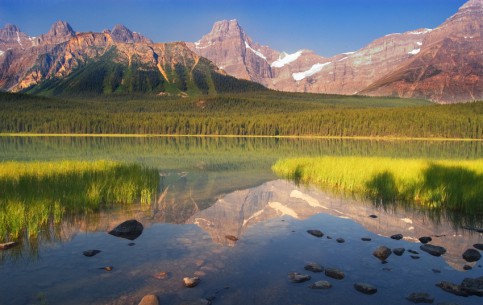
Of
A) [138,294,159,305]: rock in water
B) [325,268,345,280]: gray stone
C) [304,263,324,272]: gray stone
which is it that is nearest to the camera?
[138,294,159,305]: rock in water

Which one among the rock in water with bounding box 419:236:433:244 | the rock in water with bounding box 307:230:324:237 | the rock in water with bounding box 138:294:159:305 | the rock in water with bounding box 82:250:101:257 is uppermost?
the rock in water with bounding box 138:294:159:305

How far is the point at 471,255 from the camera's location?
15812 millimetres

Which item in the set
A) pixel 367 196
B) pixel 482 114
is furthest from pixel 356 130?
pixel 367 196

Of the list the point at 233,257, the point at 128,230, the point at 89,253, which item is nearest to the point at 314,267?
the point at 233,257

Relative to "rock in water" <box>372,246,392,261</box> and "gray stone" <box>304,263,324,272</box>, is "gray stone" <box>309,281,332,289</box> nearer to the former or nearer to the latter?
"gray stone" <box>304,263,324,272</box>

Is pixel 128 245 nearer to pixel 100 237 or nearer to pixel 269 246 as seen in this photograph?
pixel 100 237

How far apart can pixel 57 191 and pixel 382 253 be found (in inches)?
733

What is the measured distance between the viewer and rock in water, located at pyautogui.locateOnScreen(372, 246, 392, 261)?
15817mm

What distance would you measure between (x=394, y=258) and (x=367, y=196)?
49.3ft

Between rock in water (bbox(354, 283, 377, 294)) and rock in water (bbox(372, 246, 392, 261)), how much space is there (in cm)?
328

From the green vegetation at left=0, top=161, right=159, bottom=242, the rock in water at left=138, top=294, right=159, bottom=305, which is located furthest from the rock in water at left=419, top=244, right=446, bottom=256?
the green vegetation at left=0, top=161, right=159, bottom=242

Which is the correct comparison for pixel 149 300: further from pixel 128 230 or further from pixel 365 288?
pixel 128 230

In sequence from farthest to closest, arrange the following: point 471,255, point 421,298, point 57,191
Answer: point 57,191 → point 471,255 → point 421,298

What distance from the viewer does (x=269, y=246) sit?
57.3 ft
